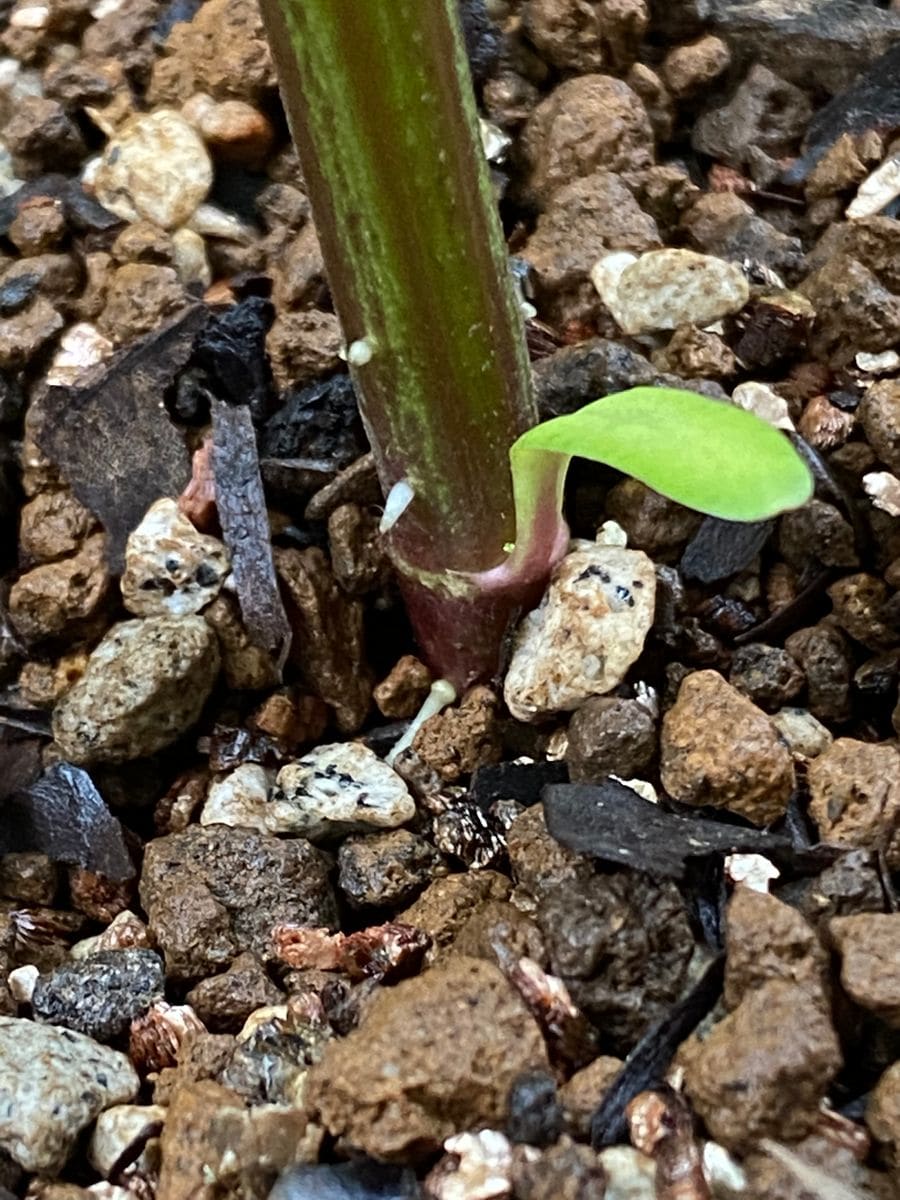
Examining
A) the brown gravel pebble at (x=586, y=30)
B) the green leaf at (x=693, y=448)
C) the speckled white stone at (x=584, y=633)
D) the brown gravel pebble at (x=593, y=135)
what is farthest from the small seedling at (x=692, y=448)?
the brown gravel pebble at (x=586, y=30)

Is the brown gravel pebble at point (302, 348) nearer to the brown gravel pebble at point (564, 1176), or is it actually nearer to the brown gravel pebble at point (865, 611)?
the brown gravel pebble at point (865, 611)

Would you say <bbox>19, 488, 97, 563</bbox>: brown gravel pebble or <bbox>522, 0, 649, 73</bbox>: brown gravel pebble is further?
<bbox>522, 0, 649, 73</bbox>: brown gravel pebble

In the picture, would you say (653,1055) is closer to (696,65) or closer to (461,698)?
(461,698)

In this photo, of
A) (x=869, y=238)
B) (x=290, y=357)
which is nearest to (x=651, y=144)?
(x=869, y=238)

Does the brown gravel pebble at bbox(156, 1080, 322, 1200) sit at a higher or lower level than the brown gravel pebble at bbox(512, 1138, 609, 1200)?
lower

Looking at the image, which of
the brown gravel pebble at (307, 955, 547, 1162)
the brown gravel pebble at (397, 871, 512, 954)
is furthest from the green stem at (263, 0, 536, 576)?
the brown gravel pebble at (307, 955, 547, 1162)

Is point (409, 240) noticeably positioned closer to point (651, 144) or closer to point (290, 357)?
point (290, 357)

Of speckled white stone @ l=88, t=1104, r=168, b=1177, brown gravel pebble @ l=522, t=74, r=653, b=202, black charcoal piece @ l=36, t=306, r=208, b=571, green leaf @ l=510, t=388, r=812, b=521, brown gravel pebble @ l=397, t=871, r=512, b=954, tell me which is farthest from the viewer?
brown gravel pebble @ l=522, t=74, r=653, b=202

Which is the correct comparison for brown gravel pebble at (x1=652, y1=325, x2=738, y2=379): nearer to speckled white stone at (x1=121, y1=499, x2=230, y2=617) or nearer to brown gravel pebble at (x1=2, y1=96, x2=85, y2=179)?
speckled white stone at (x1=121, y1=499, x2=230, y2=617)
